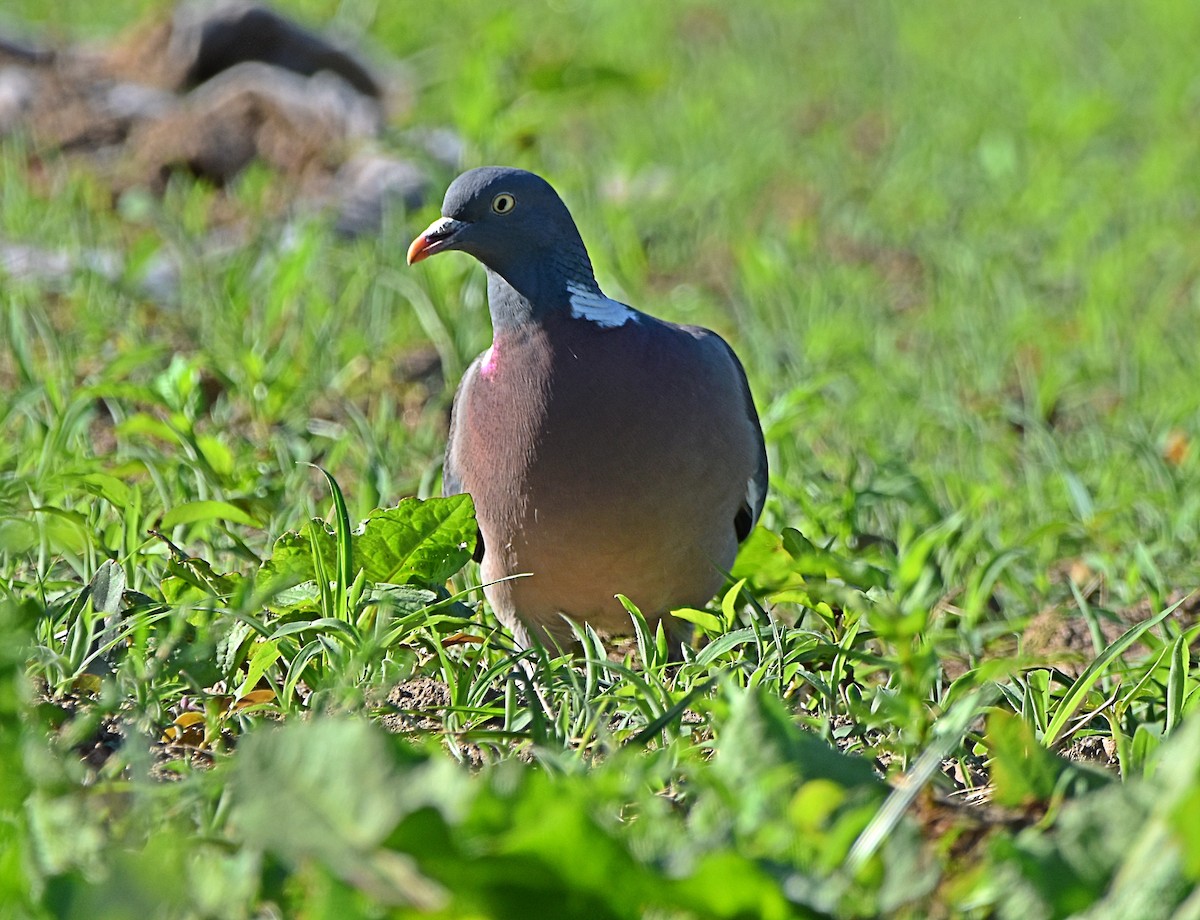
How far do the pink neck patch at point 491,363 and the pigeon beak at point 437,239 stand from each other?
0.79 feet

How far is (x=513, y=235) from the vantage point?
133 inches

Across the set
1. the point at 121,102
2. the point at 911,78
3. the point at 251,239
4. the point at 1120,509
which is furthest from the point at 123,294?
the point at 911,78

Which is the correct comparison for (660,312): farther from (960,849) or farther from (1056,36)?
(1056,36)

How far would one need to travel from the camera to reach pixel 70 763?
2193 mm

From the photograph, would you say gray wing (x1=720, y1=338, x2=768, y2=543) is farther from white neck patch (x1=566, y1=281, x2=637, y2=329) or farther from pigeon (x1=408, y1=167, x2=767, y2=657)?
white neck patch (x1=566, y1=281, x2=637, y2=329)

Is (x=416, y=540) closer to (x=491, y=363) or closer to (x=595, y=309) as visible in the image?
(x=491, y=363)

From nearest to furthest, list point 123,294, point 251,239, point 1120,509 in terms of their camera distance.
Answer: point 1120,509
point 123,294
point 251,239

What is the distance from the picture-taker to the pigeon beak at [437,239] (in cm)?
340

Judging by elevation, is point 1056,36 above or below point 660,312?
above

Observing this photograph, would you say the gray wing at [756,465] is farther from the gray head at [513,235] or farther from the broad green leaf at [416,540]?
the broad green leaf at [416,540]

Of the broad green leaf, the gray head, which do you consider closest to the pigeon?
the gray head

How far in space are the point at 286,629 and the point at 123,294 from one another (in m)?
2.70

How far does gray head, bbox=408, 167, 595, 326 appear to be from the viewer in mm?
3381

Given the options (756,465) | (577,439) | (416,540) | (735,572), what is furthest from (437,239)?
(735,572)
